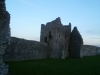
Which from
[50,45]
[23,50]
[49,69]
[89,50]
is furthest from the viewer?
[89,50]

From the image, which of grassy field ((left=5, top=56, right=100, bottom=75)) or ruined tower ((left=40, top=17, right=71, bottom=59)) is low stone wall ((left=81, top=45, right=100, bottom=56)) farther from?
grassy field ((left=5, top=56, right=100, bottom=75))

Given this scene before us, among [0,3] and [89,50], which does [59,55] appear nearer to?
[89,50]

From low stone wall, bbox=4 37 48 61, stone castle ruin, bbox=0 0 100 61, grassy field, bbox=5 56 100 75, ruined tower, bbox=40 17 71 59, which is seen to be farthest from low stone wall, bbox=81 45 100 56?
grassy field, bbox=5 56 100 75

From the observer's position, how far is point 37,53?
26141mm

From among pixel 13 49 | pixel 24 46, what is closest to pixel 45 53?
pixel 24 46

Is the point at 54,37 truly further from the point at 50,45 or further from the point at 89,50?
the point at 89,50

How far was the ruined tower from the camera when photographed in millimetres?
29266

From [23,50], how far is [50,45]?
791 cm

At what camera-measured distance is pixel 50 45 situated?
29812 mm

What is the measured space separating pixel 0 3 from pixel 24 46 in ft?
42.0

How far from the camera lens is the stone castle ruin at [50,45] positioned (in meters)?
21.2

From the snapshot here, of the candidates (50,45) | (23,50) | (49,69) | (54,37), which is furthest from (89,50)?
(49,69)

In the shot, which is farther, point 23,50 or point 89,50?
point 89,50

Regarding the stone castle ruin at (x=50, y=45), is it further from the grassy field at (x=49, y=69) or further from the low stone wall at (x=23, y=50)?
the grassy field at (x=49, y=69)
